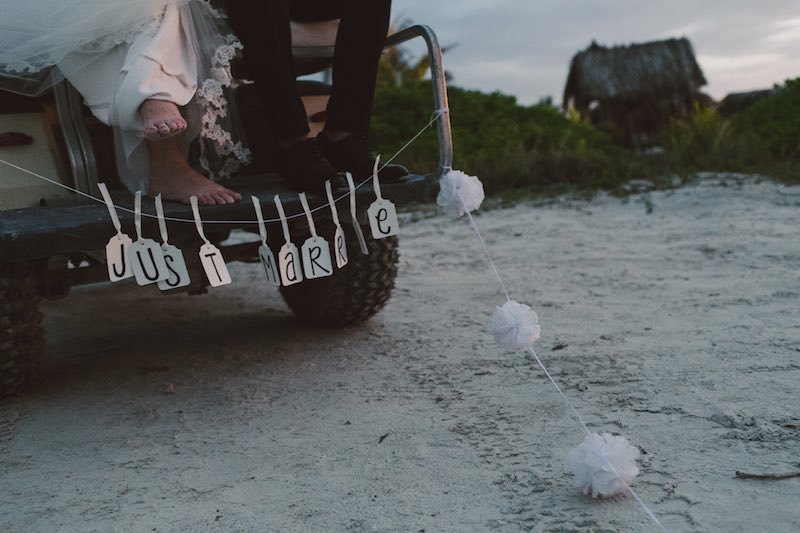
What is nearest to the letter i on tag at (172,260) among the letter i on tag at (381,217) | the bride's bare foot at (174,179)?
the bride's bare foot at (174,179)

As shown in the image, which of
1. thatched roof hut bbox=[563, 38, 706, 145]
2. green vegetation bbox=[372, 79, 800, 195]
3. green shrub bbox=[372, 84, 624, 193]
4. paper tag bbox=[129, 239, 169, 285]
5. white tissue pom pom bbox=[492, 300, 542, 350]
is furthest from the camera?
thatched roof hut bbox=[563, 38, 706, 145]

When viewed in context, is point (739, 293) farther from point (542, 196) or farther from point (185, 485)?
point (542, 196)

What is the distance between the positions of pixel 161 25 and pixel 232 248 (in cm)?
96

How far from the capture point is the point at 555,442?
2.17 meters

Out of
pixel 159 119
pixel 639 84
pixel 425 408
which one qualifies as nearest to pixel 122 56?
pixel 159 119

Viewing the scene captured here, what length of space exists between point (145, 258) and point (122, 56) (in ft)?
2.02

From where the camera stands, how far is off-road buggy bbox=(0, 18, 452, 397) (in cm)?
235

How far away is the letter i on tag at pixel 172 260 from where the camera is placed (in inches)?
93.2

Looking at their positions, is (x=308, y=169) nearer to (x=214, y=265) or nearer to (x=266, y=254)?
Answer: (x=266, y=254)

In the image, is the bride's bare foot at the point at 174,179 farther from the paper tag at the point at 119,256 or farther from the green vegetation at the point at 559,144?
the green vegetation at the point at 559,144

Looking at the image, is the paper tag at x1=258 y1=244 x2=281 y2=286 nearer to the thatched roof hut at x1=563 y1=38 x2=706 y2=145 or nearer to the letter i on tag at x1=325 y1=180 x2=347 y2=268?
the letter i on tag at x1=325 y1=180 x2=347 y2=268

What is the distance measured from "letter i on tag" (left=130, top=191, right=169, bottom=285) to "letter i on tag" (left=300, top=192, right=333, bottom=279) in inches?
16.5

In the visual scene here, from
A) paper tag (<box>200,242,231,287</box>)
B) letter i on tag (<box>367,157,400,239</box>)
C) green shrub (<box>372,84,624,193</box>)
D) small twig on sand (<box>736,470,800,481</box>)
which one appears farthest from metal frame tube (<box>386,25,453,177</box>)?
green shrub (<box>372,84,624,193</box>)

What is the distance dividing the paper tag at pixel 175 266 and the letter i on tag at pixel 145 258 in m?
0.01
